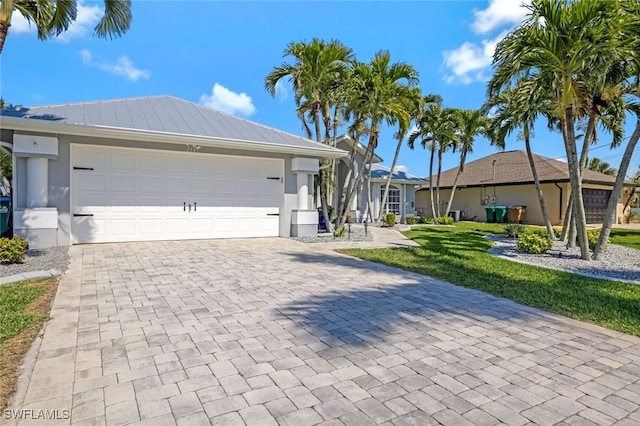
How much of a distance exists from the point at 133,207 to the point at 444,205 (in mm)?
24145

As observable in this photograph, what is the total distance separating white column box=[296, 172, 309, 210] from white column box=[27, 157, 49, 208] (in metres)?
6.70

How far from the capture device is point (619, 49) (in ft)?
24.3

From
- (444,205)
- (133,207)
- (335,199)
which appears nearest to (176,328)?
(133,207)

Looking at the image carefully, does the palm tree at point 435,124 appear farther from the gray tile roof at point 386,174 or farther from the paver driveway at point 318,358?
the paver driveway at point 318,358

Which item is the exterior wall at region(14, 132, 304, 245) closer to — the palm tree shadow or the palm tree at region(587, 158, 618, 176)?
the palm tree shadow

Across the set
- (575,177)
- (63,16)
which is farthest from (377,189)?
(63,16)

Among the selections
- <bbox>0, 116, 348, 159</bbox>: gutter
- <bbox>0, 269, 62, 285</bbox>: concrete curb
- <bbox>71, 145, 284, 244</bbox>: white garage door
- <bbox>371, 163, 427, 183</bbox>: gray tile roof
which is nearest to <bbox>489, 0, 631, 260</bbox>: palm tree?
<bbox>0, 116, 348, 159</bbox>: gutter

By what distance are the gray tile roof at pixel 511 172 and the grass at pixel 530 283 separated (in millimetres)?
16065

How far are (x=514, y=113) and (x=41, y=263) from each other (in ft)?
42.0

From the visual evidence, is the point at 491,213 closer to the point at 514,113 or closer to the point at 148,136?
the point at 514,113

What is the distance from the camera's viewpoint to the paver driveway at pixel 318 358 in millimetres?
2471

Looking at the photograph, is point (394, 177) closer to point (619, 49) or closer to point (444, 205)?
point (444, 205)

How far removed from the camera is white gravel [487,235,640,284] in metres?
7.47

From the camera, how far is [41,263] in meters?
7.01
